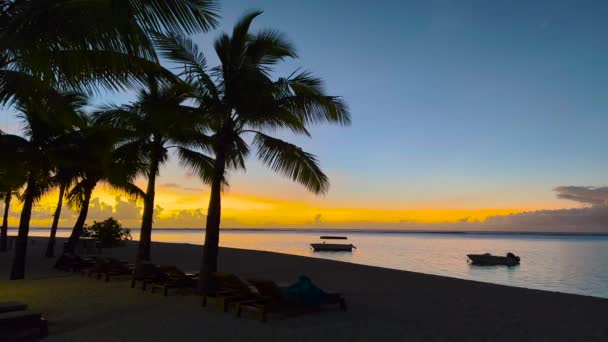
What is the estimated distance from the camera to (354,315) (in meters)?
9.12

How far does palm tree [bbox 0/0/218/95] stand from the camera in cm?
404

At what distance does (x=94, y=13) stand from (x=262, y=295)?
6697 millimetres

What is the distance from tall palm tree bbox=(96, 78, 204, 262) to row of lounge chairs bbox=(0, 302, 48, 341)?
511 cm

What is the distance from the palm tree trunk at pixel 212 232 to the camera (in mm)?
10859

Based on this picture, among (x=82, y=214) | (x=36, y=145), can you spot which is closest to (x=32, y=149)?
(x=36, y=145)

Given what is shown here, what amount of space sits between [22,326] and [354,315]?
6.24 metres

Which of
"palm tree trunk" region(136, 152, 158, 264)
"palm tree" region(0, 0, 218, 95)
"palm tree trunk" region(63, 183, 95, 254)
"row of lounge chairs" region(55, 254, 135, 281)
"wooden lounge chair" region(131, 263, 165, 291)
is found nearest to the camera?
"palm tree" region(0, 0, 218, 95)

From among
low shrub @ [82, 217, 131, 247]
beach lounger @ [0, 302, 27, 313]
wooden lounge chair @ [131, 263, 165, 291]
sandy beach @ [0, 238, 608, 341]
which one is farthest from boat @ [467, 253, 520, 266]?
beach lounger @ [0, 302, 27, 313]

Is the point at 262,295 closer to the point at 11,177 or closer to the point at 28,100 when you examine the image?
the point at 28,100

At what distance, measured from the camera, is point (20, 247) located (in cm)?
1419

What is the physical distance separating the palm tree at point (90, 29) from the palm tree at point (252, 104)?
536cm

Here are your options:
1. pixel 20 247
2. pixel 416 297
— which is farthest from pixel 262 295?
pixel 20 247

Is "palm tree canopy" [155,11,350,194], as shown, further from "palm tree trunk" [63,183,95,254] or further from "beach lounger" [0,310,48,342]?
"palm tree trunk" [63,183,95,254]

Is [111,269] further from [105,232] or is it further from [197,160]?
[105,232]
